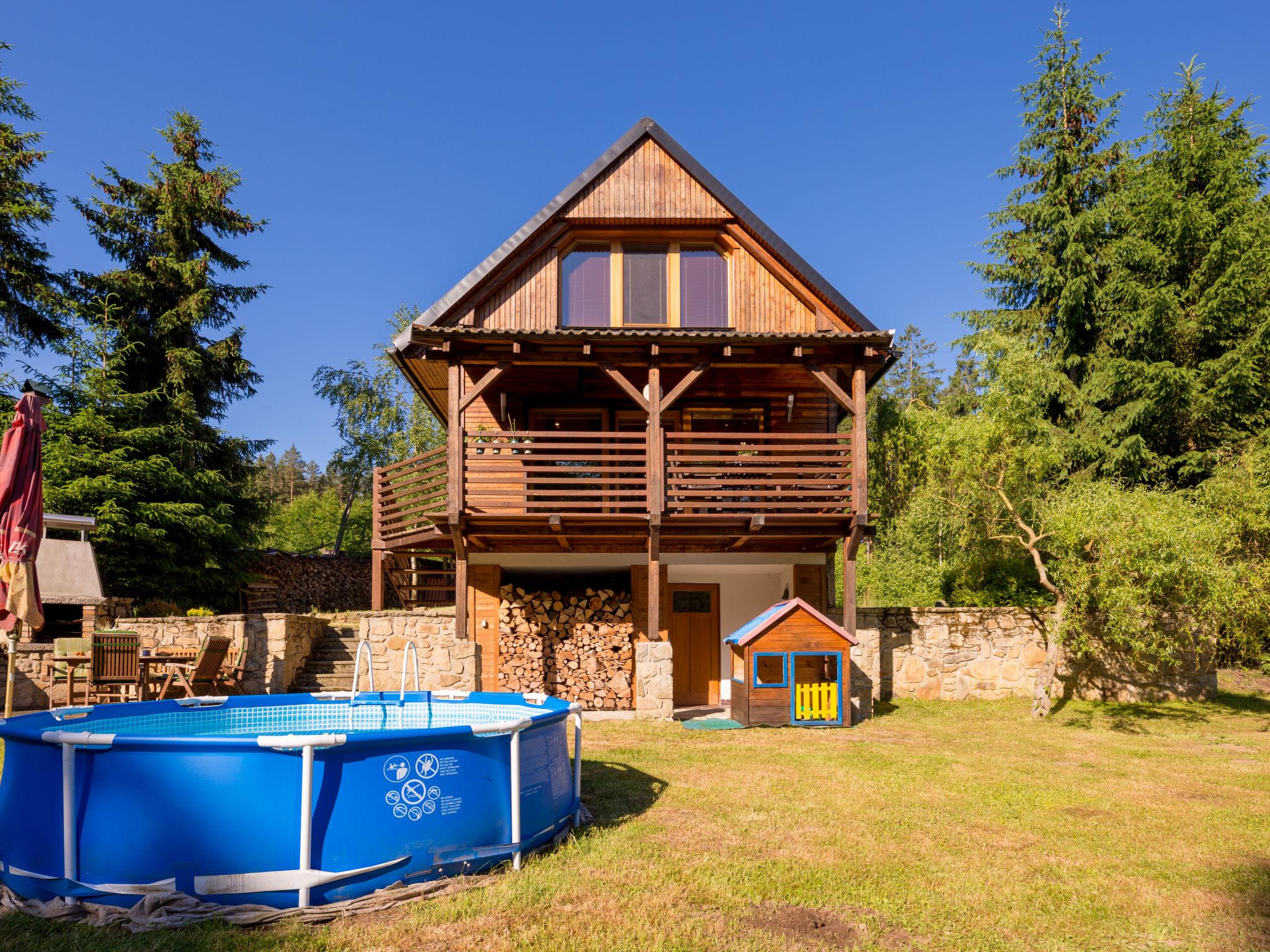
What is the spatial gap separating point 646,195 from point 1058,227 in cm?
1389

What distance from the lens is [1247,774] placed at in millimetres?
9258

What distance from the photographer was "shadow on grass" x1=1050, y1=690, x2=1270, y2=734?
1267 centimetres

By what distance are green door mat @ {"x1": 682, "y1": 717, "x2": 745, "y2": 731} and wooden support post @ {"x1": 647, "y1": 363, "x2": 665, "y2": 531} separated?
9.83 feet

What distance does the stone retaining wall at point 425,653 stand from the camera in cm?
1297

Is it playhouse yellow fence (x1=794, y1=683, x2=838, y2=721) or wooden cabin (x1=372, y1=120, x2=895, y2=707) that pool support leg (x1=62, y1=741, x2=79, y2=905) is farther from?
playhouse yellow fence (x1=794, y1=683, x2=838, y2=721)

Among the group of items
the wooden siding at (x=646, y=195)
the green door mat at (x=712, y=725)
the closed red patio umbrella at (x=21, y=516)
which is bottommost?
the green door mat at (x=712, y=725)

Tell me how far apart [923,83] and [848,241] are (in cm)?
844

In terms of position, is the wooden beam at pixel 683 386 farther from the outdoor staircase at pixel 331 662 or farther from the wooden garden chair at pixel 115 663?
the wooden garden chair at pixel 115 663

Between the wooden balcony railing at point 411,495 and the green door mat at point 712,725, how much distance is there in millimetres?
5121

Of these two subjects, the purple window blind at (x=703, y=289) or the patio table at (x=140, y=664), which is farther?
the purple window blind at (x=703, y=289)

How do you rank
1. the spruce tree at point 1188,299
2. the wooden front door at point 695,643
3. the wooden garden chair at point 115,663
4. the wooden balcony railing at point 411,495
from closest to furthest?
1. the wooden garden chair at point 115,663
2. the wooden balcony railing at point 411,495
3. the wooden front door at point 695,643
4. the spruce tree at point 1188,299

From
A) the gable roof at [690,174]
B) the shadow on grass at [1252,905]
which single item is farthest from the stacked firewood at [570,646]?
the shadow on grass at [1252,905]

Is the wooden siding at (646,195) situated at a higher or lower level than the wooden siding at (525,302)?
higher

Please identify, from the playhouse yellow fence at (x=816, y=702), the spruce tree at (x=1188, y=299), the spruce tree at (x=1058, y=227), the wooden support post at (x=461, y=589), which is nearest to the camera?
the playhouse yellow fence at (x=816, y=702)
